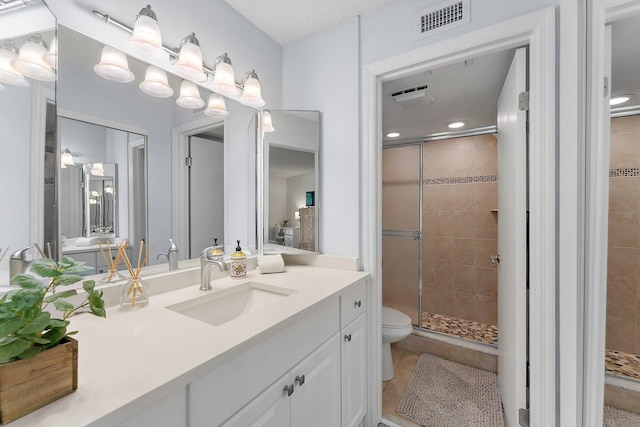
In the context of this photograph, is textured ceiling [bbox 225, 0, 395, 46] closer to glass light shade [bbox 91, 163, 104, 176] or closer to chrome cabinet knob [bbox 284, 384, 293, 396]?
glass light shade [bbox 91, 163, 104, 176]

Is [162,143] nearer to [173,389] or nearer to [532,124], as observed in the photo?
[173,389]

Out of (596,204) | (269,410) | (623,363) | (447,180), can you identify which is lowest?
(269,410)

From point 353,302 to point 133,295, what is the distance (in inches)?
37.5

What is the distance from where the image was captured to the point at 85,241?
102 centimetres

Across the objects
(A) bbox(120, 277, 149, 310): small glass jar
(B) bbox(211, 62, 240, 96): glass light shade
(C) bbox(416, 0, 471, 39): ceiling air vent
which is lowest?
(A) bbox(120, 277, 149, 310): small glass jar

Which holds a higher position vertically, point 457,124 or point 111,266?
point 457,124

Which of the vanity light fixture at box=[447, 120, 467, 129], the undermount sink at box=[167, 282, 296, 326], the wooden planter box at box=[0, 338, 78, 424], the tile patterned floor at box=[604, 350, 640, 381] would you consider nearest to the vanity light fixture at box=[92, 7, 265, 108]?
the undermount sink at box=[167, 282, 296, 326]

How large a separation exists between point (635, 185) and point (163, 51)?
63.3 inches

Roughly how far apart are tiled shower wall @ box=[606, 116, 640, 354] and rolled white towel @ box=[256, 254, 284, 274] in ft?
4.24

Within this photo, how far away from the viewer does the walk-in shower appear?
9.48ft

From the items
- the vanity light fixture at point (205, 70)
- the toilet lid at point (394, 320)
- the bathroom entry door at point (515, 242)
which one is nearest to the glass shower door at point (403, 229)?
the toilet lid at point (394, 320)

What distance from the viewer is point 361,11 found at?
1555 millimetres

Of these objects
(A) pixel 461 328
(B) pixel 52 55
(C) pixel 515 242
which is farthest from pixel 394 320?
(B) pixel 52 55

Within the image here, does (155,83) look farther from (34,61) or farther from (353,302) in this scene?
(353,302)
